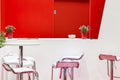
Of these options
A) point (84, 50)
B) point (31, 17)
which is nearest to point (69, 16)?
point (31, 17)

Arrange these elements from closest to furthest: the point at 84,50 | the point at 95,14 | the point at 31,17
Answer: the point at 84,50 → the point at 31,17 → the point at 95,14

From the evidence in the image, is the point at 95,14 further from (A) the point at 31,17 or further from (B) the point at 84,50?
(B) the point at 84,50

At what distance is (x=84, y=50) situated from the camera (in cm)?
462

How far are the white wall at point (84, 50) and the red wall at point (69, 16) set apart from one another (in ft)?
7.00

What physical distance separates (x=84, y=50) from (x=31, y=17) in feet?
6.48

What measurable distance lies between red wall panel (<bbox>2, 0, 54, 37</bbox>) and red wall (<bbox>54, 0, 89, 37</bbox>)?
709mm

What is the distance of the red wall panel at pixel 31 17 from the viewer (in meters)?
5.97

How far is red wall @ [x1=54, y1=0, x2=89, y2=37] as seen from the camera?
6.84 m

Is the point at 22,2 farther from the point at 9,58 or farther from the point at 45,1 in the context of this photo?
the point at 9,58

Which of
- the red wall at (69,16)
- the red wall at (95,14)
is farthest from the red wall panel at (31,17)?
the red wall at (95,14)

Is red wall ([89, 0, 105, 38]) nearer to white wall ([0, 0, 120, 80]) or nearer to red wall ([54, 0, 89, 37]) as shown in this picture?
red wall ([54, 0, 89, 37])

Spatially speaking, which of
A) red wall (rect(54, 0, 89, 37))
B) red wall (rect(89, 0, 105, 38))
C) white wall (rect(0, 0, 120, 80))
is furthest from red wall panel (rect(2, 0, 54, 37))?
white wall (rect(0, 0, 120, 80))

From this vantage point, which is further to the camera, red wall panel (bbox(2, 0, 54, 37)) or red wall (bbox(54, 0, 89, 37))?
red wall (bbox(54, 0, 89, 37))

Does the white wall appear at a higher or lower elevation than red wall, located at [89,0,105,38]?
lower
